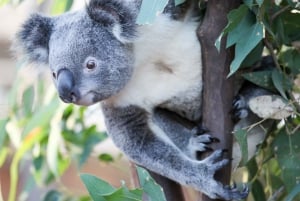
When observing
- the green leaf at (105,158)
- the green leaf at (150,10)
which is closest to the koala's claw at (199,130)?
the green leaf at (150,10)

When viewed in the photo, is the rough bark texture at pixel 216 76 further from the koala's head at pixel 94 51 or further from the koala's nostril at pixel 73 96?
the koala's nostril at pixel 73 96

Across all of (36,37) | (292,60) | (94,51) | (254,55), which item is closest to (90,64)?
(94,51)

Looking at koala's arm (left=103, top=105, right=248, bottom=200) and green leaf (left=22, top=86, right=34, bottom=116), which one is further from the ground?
koala's arm (left=103, top=105, right=248, bottom=200)

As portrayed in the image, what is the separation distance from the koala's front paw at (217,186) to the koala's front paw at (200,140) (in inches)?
1.5

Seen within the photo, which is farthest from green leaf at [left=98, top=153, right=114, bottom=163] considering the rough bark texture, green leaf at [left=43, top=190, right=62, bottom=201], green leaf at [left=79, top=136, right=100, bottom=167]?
the rough bark texture

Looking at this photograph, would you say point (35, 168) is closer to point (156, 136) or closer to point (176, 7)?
point (156, 136)

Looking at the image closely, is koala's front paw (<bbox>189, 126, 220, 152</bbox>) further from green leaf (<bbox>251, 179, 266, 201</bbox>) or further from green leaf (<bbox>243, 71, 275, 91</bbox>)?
green leaf (<bbox>251, 179, 266, 201</bbox>)

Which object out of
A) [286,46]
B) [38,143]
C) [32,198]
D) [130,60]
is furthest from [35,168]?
[32,198]

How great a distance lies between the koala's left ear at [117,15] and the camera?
93.6 inches

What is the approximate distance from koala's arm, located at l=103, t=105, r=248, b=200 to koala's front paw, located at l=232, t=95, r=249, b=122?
17 centimetres

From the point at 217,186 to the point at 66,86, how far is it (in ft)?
1.78

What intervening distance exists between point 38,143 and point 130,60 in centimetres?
83

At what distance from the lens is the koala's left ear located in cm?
238

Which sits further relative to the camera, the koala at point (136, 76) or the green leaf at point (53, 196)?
the green leaf at point (53, 196)
